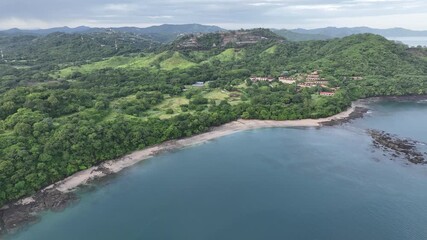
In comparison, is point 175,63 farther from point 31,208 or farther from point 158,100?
point 31,208

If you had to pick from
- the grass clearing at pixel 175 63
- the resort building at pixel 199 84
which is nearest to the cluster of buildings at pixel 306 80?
the resort building at pixel 199 84

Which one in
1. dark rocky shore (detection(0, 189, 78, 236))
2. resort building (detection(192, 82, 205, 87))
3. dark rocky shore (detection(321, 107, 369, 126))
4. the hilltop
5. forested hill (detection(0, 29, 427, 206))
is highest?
the hilltop

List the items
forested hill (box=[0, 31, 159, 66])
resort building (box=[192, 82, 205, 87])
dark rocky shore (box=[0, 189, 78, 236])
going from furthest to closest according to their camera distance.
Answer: forested hill (box=[0, 31, 159, 66]) < resort building (box=[192, 82, 205, 87]) < dark rocky shore (box=[0, 189, 78, 236])

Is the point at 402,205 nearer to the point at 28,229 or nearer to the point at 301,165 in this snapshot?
the point at 301,165

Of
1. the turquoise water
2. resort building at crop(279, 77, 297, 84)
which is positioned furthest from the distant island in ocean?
the turquoise water

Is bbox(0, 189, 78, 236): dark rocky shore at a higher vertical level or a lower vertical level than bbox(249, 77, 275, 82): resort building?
lower

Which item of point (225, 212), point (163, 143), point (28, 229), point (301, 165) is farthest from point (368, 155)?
point (28, 229)

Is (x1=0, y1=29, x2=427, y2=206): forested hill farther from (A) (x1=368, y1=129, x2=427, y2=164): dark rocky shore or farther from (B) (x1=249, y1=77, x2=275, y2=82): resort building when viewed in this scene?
(A) (x1=368, y1=129, x2=427, y2=164): dark rocky shore
